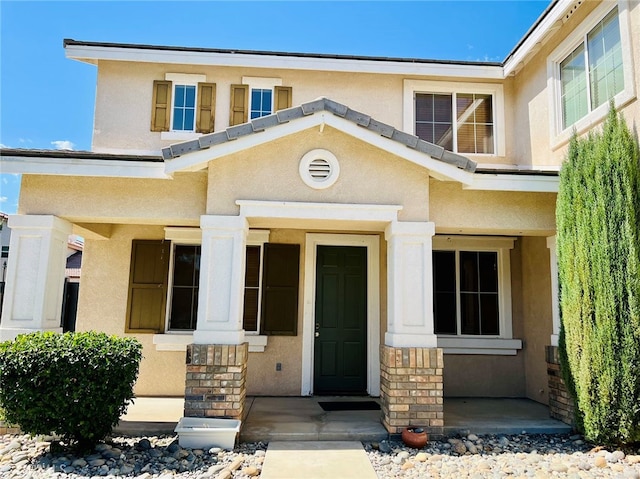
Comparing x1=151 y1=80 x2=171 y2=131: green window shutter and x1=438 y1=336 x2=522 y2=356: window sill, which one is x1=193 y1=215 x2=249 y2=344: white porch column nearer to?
x1=151 y1=80 x2=171 y2=131: green window shutter

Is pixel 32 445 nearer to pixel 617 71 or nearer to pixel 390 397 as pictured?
pixel 390 397

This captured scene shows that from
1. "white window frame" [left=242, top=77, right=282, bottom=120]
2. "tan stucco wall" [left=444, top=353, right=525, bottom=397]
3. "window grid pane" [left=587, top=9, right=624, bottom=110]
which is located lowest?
"tan stucco wall" [left=444, top=353, right=525, bottom=397]

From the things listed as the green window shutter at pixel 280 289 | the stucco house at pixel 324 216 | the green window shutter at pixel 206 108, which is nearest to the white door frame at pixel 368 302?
the stucco house at pixel 324 216

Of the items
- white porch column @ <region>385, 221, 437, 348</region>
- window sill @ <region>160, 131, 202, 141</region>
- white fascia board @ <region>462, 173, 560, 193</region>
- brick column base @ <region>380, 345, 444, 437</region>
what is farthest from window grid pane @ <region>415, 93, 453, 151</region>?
brick column base @ <region>380, 345, 444, 437</region>

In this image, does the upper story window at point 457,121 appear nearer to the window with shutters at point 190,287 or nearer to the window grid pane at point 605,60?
the window grid pane at point 605,60

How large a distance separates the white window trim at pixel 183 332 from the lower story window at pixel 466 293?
3623 millimetres

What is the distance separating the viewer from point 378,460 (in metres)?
5.63

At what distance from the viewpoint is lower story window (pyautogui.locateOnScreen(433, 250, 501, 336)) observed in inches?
365

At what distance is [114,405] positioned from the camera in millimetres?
5574

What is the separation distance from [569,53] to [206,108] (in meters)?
6.92

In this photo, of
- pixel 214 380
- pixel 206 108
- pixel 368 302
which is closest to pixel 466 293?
pixel 368 302

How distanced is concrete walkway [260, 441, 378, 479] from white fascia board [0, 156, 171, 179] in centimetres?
422

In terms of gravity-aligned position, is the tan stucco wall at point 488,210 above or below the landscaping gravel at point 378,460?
above

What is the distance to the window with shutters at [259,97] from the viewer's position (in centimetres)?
941
